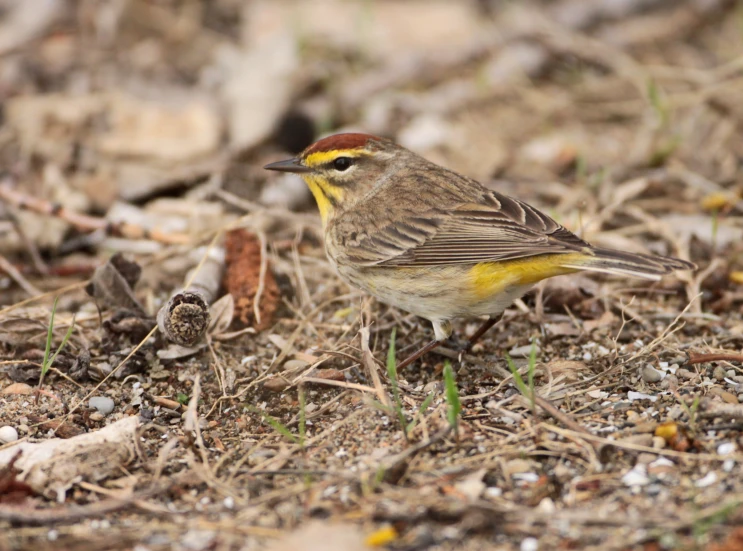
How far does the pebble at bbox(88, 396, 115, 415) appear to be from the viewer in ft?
15.7

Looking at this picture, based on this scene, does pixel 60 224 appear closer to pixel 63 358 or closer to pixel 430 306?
pixel 63 358

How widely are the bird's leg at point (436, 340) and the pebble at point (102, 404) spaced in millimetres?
1642

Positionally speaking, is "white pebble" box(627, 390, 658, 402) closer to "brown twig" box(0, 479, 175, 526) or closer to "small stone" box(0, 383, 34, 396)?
"brown twig" box(0, 479, 175, 526)

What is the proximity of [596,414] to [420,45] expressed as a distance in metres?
6.63

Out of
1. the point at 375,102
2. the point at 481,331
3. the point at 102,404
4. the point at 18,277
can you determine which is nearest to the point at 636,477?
the point at 481,331

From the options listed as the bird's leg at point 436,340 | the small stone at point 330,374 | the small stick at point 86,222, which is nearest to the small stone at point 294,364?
the small stone at point 330,374

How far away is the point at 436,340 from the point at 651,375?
4.10ft

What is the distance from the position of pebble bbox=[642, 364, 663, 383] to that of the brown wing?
770 millimetres

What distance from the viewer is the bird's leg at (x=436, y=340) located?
5223mm

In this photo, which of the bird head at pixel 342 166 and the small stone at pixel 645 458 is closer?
the small stone at pixel 645 458

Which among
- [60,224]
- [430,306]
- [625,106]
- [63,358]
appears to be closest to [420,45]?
[625,106]

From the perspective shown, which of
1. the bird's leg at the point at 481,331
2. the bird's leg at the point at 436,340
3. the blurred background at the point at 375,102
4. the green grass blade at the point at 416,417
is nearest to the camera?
the green grass blade at the point at 416,417

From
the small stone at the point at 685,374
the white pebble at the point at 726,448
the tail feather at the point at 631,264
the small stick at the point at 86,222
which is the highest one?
the tail feather at the point at 631,264

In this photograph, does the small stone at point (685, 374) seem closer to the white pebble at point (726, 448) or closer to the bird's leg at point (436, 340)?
the white pebble at point (726, 448)
